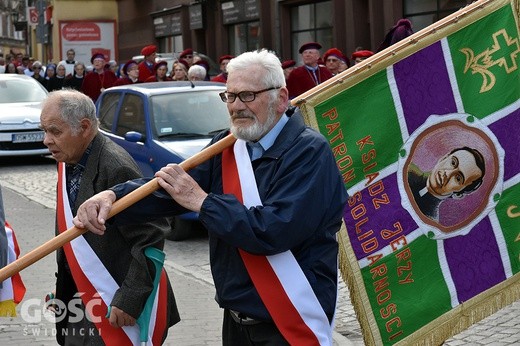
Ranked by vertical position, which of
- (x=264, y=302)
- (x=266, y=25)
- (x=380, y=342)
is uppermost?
(x=266, y=25)

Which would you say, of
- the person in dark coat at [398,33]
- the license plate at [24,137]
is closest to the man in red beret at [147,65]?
the license plate at [24,137]

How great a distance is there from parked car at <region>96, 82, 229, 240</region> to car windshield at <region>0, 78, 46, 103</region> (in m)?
6.84

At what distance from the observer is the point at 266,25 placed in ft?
88.2

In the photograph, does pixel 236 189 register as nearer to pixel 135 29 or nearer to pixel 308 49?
pixel 308 49

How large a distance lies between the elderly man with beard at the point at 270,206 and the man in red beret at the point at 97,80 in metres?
18.8

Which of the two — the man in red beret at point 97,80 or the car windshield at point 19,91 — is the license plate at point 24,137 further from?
the man in red beret at point 97,80

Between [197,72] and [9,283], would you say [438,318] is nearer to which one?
[9,283]

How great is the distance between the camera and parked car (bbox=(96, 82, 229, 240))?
1086cm

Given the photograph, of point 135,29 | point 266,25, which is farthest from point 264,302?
point 135,29

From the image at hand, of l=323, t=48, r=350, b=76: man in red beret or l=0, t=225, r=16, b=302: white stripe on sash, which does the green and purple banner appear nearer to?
l=0, t=225, r=16, b=302: white stripe on sash

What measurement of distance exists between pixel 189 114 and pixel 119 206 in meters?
8.09

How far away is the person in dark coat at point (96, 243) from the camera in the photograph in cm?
414

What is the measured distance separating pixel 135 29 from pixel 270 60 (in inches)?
1368

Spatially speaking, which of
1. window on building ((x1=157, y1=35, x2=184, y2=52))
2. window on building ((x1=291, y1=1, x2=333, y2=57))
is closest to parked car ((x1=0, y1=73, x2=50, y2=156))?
window on building ((x1=291, y1=1, x2=333, y2=57))
